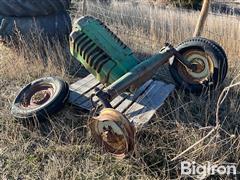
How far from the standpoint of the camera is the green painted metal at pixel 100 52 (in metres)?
3.50

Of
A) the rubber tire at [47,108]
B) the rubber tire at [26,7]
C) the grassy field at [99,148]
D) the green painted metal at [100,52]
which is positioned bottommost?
the grassy field at [99,148]

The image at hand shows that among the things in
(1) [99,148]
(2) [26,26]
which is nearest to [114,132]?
(1) [99,148]

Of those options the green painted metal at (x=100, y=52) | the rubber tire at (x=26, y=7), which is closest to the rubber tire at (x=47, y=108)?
the green painted metal at (x=100, y=52)

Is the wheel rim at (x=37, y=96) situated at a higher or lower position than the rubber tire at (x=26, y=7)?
lower

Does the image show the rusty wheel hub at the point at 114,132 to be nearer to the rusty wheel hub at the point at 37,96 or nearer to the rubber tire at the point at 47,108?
the rubber tire at the point at 47,108

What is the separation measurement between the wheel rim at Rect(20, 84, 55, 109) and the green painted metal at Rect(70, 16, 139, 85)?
1.59 ft

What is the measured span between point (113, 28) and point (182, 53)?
2089mm

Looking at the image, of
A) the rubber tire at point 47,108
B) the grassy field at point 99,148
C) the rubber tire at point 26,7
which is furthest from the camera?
the rubber tire at point 26,7

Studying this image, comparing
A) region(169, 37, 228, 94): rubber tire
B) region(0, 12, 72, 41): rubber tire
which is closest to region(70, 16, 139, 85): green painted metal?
region(169, 37, 228, 94): rubber tire

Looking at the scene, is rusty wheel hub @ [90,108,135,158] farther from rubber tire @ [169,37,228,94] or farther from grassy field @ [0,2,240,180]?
rubber tire @ [169,37,228,94]

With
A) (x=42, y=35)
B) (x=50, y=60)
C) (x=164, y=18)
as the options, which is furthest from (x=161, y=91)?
(x=164, y=18)

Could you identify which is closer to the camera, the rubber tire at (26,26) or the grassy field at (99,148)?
the grassy field at (99,148)

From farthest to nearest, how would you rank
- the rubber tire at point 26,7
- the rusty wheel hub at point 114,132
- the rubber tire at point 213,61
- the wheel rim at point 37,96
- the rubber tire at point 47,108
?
the rubber tire at point 26,7, the rubber tire at point 213,61, the wheel rim at point 37,96, the rubber tire at point 47,108, the rusty wheel hub at point 114,132

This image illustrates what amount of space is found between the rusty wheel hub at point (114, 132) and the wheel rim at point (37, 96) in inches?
32.6
